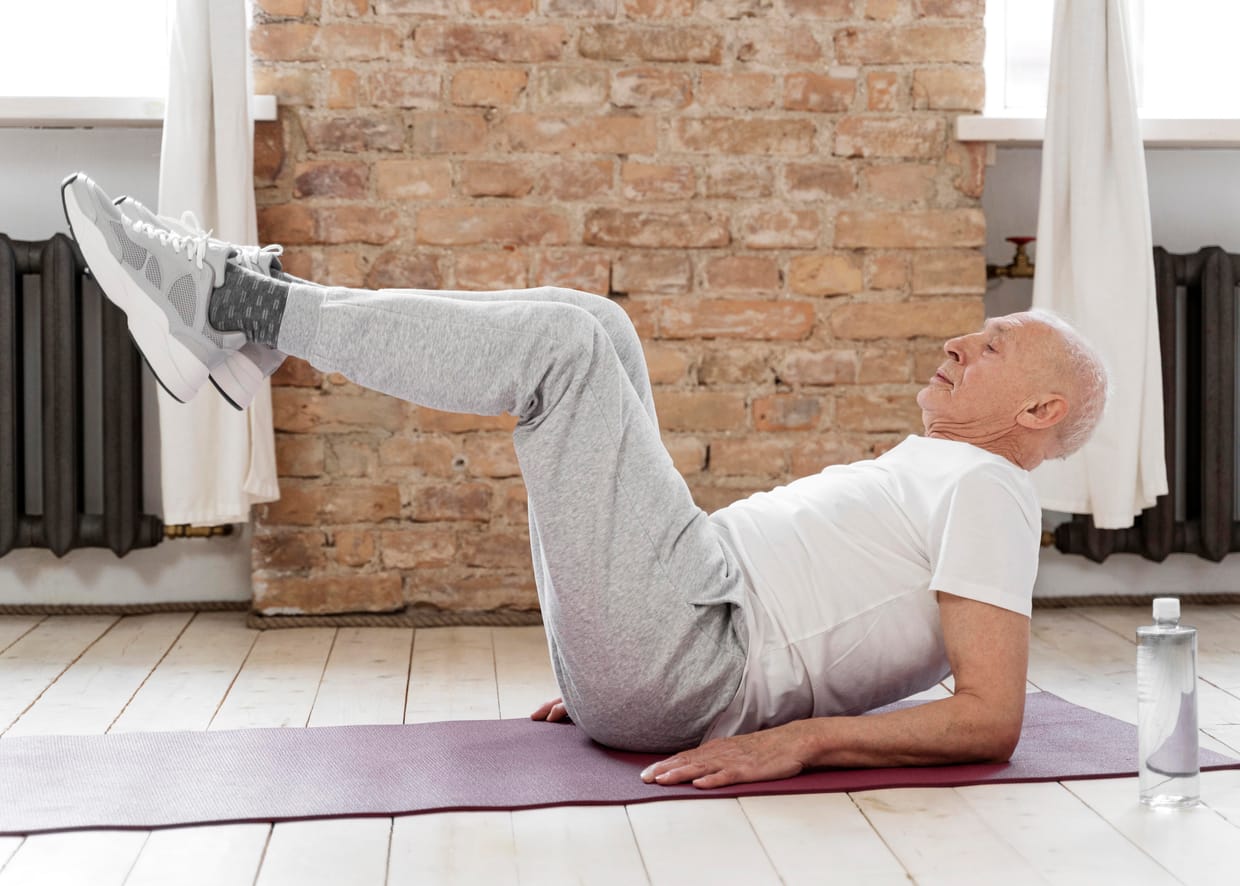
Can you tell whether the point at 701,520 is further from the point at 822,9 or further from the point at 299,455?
the point at 822,9

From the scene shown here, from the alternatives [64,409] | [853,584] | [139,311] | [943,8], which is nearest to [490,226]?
[64,409]

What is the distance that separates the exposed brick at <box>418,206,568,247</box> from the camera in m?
2.92

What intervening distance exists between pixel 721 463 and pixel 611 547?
4.45ft

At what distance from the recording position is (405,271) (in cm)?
293

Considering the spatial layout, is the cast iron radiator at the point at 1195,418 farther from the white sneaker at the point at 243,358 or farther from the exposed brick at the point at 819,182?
the white sneaker at the point at 243,358

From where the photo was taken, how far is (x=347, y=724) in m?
2.10

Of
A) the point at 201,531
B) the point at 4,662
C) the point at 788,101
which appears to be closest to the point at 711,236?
the point at 788,101

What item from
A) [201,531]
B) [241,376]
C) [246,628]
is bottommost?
[246,628]

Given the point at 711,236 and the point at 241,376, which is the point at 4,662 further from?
the point at 711,236

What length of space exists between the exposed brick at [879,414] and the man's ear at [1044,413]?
4.03 ft

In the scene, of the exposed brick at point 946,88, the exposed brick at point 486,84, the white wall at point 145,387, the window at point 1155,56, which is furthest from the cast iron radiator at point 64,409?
the window at point 1155,56

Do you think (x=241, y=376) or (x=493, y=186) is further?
(x=493, y=186)

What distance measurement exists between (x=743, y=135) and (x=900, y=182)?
0.37 metres

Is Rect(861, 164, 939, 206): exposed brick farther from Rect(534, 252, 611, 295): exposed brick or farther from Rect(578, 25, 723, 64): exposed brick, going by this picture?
Rect(534, 252, 611, 295): exposed brick
